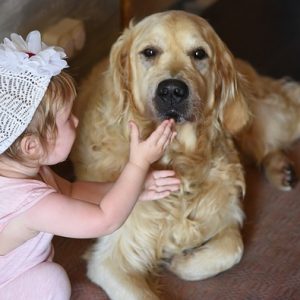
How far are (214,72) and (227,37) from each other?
1.44 meters

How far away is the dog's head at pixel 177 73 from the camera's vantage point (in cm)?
167

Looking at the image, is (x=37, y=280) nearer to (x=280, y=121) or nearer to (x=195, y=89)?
(x=195, y=89)

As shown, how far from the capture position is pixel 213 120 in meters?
1.84

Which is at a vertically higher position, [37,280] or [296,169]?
[37,280]

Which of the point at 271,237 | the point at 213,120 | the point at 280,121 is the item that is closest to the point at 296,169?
the point at 280,121

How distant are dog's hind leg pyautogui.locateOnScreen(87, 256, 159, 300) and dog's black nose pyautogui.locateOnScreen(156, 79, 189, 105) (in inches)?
18.8

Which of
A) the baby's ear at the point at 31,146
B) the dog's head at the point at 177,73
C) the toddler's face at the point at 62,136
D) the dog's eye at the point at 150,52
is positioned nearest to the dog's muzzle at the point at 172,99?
the dog's head at the point at 177,73

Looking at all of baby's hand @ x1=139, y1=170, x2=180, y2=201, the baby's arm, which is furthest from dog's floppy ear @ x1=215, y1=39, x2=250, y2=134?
the baby's arm

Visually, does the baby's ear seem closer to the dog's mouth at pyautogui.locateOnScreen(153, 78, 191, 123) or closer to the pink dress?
the pink dress

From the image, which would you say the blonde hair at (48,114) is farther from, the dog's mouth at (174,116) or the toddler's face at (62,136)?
the dog's mouth at (174,116)

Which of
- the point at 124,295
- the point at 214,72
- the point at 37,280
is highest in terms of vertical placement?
the point at 214,72

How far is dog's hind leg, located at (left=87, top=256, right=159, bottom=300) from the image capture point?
1.68m

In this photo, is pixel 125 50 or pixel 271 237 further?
pixel 271 237

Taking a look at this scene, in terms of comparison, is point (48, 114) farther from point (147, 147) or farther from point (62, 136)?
point (147, 147)
